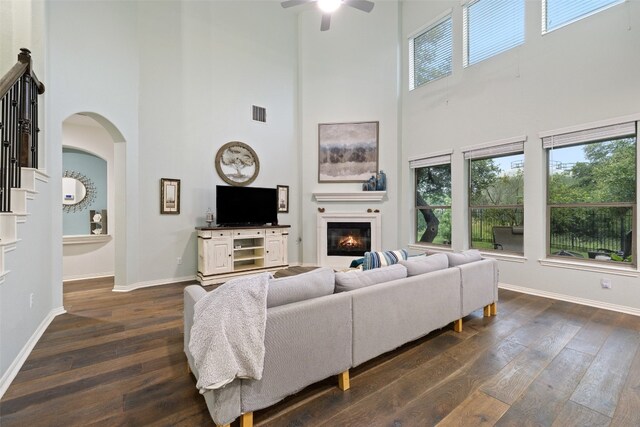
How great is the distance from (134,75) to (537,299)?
6.79 meters

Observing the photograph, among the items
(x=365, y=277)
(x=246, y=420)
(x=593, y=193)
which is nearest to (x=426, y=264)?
(x=365, y=277)

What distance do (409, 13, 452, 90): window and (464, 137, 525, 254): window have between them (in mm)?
1824

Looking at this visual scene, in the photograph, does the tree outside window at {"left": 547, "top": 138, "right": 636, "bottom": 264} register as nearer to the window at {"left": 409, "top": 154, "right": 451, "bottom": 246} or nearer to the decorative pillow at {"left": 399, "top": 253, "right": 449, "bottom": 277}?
the window at {"left": 409, "top": 154, "right": 451, "bottom": 246}

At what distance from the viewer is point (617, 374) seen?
7.04 feet

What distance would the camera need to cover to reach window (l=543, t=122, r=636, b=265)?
3.52 meters

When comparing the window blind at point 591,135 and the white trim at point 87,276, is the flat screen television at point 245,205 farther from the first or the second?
the window blind at point 591,135

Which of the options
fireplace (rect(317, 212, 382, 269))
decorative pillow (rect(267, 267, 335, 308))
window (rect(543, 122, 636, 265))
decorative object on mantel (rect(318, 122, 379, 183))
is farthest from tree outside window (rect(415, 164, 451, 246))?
Answer: decorative pillow (rect(267, 267, 335, 308))

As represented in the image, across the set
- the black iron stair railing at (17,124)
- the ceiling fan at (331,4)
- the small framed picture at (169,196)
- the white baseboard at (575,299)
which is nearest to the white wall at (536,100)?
the white baseboard at (575,299)

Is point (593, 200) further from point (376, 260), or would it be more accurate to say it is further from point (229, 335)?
point (229, 335)

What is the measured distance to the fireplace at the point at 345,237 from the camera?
6.12 metres

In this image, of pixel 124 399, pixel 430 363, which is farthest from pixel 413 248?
pixel 124 399

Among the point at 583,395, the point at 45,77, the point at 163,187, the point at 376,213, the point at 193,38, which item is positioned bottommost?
the point at 583,395

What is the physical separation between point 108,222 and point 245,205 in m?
2.72

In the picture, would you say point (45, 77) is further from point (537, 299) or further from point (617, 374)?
point (537, 299)
